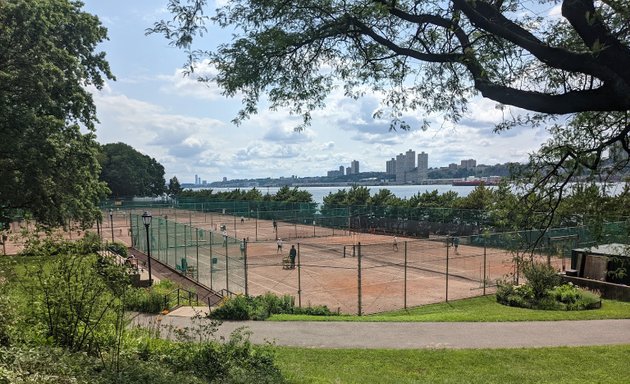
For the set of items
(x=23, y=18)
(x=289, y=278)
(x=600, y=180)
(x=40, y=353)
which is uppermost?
(x=23, y=18)

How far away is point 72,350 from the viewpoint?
702 centimetres

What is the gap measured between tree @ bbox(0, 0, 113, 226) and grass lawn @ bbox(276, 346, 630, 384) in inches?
682

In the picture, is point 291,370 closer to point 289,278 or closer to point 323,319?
point 323,319

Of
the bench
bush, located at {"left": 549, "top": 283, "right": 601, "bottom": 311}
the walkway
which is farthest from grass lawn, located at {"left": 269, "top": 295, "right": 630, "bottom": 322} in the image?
the bench

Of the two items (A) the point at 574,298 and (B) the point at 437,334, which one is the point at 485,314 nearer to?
(B) the point at 437,334

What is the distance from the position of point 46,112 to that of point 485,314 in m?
23.1

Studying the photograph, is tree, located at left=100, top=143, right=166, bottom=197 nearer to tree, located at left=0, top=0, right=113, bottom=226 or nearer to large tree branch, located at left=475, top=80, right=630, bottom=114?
tree, located at left=0, top=0, right=113, bottom=226

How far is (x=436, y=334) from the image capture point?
1416cm

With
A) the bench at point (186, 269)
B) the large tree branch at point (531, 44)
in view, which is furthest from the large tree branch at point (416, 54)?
the bench at point (186, 269)

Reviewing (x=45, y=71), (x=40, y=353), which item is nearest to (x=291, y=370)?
(x=40, y=353)

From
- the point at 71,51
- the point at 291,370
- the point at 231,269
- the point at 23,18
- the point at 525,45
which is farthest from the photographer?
the point at 71,51

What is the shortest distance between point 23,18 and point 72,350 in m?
19.8

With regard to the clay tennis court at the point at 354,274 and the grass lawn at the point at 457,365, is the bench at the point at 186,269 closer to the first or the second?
the clay tennis court at the point at 354,274

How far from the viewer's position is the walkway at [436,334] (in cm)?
1314
